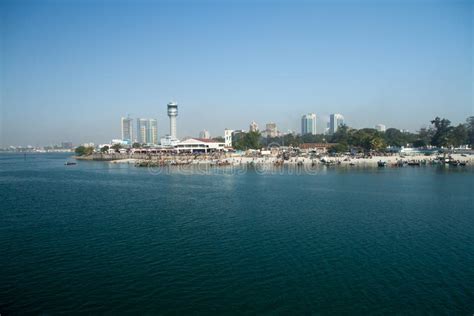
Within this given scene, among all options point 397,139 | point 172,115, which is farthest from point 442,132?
point 172,115

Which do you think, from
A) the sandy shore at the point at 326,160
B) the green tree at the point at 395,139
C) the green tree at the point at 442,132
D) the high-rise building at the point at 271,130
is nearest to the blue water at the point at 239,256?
the sandy shore at the point at 326,160

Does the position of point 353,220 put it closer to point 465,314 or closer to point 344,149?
point 465,314

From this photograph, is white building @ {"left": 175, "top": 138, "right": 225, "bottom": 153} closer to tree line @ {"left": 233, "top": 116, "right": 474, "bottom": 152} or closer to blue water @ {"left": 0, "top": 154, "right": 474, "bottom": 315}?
tree line @ {"left": 233, "top": 116, "right": 474, "bottom": 152}

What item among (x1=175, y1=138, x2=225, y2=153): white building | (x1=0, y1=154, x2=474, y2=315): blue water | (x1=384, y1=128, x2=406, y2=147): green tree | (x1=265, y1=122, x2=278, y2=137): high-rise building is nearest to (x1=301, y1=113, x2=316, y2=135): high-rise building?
(x1=265, y1=122, x2=278, y2=137): high-rise building

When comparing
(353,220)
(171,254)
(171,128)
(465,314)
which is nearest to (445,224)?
(353,220)

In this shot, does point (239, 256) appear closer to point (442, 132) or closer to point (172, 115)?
point (442, 132)

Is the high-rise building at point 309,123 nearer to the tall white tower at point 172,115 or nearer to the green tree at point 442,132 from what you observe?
the tall white tower at point 172,115
